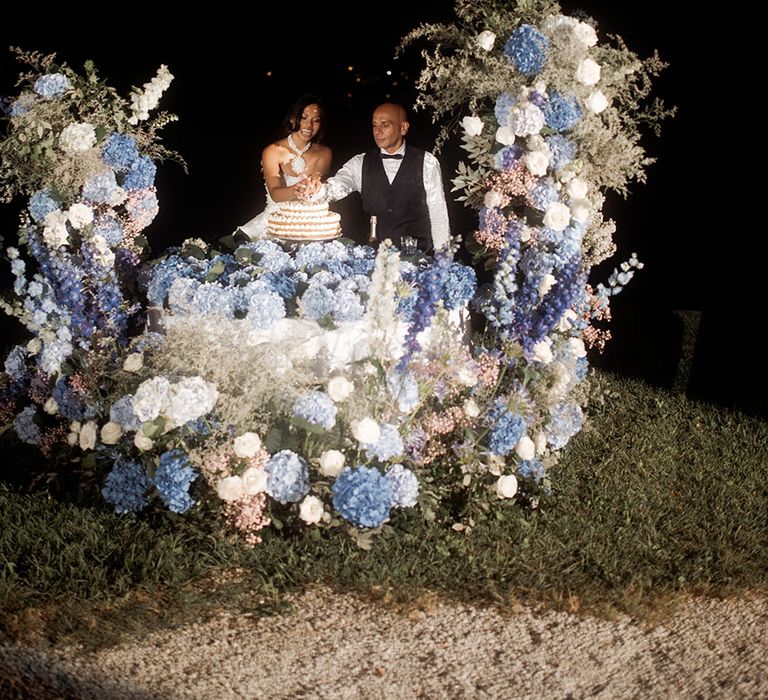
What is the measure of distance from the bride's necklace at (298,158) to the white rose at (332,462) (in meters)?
2.80

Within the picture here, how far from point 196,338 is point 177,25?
12214 mm

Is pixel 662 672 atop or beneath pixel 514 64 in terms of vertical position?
beneath

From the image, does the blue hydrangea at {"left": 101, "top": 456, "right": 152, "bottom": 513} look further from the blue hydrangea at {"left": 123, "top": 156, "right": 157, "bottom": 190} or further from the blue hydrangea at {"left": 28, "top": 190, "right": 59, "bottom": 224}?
the blue hydrangea at {"left": 123, "top": 156, "right": 157, "bottom": 190}

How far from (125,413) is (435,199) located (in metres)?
3.07

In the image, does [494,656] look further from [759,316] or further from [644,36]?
[644,36]

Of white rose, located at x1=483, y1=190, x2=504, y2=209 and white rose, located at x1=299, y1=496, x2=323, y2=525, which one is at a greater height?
white rose, located at x1=483, y1=190, x2=504, y2=209

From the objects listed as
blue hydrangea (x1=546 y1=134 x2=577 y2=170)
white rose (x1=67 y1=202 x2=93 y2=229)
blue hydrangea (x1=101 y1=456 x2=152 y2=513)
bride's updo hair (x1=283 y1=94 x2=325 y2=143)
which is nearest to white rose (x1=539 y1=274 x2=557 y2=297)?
blue hydrangea (x1=546 y1=134 x2=577 y2=170)

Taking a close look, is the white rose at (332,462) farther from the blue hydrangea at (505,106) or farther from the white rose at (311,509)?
the blue hydrangea at (505,106)

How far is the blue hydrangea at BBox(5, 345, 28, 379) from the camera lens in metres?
4.64

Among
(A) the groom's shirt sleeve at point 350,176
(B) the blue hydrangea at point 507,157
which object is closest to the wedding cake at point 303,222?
(A) the groom's shirt sleeve at point 350,176

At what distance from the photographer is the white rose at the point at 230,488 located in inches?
140

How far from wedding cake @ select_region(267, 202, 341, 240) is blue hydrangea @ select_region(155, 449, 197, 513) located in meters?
1.90

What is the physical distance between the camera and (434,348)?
4.06 metres

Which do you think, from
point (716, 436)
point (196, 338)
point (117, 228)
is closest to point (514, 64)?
point (196, 338)
